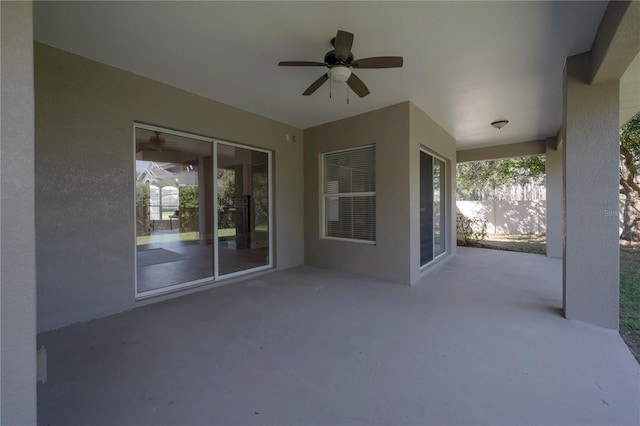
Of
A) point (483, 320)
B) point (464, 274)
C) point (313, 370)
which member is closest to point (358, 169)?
point (464, 274)

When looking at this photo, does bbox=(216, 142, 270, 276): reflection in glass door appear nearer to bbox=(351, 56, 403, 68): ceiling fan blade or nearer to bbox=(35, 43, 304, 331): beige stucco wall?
bbox=(35, 43, 304, 331): beige stucco wall

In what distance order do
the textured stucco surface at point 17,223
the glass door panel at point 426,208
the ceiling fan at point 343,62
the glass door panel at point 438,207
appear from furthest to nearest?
the glass door panel at point 438,207, the glass door panel at point 426,208, the ceiling fan at point 343,62, the textured stucco surface at point 17,223

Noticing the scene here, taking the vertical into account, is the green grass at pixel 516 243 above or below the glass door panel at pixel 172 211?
below

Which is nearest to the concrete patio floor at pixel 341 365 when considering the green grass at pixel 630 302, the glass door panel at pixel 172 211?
the green grass at pixel 630 302

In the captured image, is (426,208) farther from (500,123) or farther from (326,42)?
(326,42)

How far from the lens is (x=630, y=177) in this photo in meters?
6.27

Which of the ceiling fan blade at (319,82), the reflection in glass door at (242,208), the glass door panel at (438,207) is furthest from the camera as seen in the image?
the glass door panel at (438,207)

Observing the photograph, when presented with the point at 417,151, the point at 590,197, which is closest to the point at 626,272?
the point at 590,197

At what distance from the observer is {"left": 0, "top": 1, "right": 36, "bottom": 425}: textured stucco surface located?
3.16 ft

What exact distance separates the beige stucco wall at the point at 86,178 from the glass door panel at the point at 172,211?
291 mm

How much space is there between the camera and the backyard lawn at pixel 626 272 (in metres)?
2.45

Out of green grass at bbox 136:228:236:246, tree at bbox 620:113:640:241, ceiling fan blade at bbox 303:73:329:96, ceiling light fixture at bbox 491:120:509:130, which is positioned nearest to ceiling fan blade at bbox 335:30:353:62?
ceiling fan blade at bbox 303:73:329:96

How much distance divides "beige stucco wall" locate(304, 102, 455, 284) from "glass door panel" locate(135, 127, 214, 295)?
2.18 meters

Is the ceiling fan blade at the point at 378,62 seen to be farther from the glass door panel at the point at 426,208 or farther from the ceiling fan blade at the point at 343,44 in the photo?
the glass door panel at the point at 426,208
